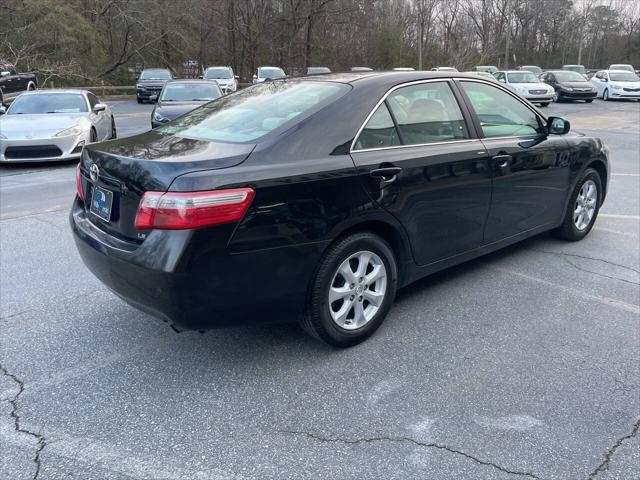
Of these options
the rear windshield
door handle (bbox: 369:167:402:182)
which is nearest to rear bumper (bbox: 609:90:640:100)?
the rear windshield

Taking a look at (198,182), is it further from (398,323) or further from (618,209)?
(618,209)

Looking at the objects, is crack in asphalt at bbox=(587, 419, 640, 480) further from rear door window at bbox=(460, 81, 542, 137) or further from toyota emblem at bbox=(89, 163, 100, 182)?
toyota emblem at bbox=(89, 163, 100, 182)

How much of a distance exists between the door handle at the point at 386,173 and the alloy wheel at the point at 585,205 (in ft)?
8.81

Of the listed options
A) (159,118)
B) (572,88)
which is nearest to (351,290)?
(159,118)

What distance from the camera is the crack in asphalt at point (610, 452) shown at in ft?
8.33

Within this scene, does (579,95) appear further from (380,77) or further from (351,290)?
(351,290)

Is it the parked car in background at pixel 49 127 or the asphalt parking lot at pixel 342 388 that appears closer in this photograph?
the asphalt parking lot at pixel 342 388

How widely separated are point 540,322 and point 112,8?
35.4m

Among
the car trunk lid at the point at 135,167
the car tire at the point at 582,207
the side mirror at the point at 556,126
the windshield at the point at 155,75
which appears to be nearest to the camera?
the car trunk lid at the point at 135,167

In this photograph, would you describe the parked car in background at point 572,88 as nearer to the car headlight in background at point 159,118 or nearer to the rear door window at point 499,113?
the car headlight in background at point 159,118

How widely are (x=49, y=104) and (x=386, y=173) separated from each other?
9.46m

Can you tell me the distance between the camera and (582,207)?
221 inches

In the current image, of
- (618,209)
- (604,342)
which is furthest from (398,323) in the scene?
(618,209)

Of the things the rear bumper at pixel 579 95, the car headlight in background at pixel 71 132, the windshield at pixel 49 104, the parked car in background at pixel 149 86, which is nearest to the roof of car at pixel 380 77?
the car headlight in background at pixel 71 132
